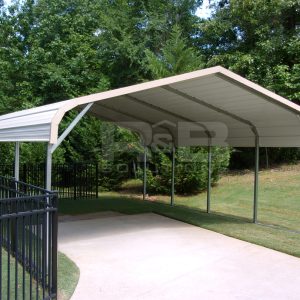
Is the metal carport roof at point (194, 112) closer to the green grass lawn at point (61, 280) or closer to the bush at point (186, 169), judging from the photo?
the green grass lawn at point (61, 280)

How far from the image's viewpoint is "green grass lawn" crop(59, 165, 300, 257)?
24.2ft

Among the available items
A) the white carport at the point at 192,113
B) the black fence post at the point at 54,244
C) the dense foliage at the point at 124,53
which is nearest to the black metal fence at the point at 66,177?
the dense foliage at the point at 124,53

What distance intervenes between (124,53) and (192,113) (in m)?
11.3

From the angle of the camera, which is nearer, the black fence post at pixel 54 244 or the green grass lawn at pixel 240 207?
the black fence post at pixel 54 244

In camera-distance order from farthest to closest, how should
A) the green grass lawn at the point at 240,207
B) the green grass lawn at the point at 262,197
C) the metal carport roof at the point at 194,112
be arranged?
the green grass lawn at the point at 262,197
the green grass lawn at the point at 240,207
the metal carport roof at the point at 194,112

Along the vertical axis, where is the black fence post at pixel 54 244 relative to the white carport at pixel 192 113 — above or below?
below

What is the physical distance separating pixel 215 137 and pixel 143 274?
552cm

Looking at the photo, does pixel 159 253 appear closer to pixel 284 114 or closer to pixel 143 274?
pixel 143 274

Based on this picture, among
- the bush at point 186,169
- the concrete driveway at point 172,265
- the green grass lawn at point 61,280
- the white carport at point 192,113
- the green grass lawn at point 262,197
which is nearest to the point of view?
the green grass lawn at point 61,280

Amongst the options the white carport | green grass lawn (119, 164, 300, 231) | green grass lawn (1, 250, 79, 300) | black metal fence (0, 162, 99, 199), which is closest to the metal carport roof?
the white carport

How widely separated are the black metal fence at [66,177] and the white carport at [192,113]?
3363 millimetres

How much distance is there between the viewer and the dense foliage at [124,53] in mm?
15836

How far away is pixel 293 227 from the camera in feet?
28.1

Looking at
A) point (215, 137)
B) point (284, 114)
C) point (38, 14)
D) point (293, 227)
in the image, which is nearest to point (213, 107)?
point (284, 114)
